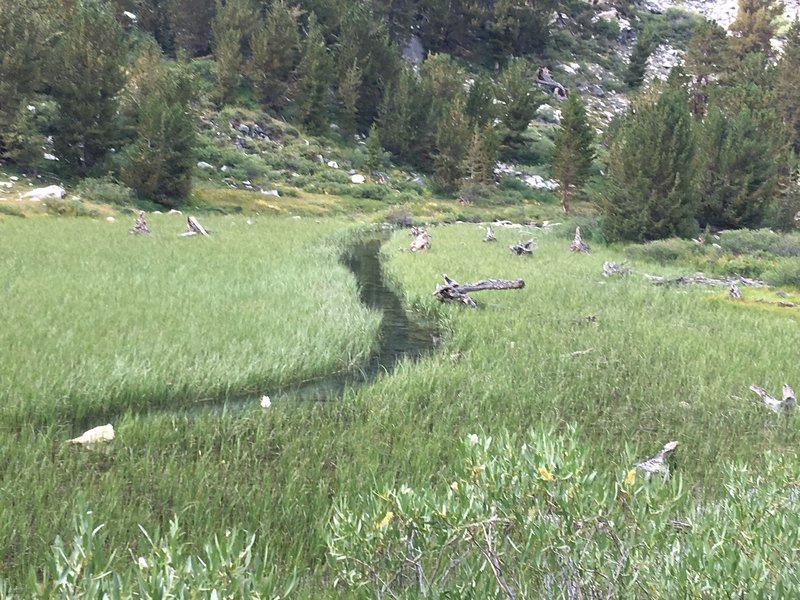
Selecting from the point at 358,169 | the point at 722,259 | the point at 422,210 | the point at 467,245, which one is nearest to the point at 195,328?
the point at 467,245

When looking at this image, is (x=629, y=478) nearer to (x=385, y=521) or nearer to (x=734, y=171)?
(x=385, y=521)

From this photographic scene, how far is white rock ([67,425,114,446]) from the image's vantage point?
534cm

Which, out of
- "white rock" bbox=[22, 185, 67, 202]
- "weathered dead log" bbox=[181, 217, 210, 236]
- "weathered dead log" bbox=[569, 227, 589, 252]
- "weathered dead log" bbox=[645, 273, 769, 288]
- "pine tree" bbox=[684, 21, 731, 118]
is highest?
"pine tree" bbox=[684, 21, 731, 118]

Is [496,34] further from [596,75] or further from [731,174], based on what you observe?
[731,174]

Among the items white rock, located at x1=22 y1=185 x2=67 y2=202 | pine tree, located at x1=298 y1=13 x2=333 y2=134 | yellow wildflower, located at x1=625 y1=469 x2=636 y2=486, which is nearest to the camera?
yellow wildflower, located at x1=625 y1=469 x2=636 y2=486

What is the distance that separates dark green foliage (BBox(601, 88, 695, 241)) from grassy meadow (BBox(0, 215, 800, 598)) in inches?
403

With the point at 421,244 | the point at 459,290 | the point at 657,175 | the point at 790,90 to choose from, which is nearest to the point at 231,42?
the point at 421,244

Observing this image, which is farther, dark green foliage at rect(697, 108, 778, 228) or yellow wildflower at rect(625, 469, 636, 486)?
dark green foliage at rect(697, 108, 778, 228)

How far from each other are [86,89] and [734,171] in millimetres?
29772

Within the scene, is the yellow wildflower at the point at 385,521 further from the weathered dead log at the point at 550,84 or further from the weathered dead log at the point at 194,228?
the weathered dead log at the point at 550,84

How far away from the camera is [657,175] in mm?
24031

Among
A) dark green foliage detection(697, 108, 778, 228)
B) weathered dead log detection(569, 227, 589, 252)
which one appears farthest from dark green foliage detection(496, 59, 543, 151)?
weathered dead log detection(569, 227, 589, 252)

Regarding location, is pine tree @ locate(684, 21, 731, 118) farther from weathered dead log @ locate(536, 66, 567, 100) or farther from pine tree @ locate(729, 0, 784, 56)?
weathered dead log @ locate(536, 66, 567, 100)

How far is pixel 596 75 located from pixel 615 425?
82.1 m
